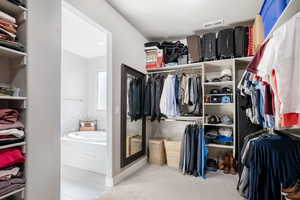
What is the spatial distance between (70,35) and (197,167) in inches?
139

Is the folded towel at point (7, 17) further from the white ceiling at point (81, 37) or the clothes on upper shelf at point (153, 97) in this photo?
the clothes on upper shelf at point (153, 97)

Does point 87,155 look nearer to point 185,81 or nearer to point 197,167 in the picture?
point 197,167

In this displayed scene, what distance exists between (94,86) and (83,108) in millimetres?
729

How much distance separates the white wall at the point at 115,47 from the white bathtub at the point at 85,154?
1.66 feet

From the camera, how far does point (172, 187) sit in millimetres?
2305

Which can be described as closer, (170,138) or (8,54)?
(8,54)

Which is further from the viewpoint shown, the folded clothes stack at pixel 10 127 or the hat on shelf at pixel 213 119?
the hat on shelf at pixel 213 119

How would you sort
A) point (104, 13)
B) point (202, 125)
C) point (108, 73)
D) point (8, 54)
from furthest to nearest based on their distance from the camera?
point (202, 125) < point (108, 73) < point (104, 13) < point (8, 54)

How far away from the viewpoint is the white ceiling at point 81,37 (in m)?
2.67

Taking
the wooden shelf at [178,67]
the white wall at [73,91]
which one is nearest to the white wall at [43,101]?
the wooden shelf at [178,67]

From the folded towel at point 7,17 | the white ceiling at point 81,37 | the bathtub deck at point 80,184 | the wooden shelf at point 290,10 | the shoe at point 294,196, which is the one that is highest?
the white ceiling at point 81,37

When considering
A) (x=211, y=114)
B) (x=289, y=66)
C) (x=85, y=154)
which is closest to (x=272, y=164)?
(x=289, y=66)

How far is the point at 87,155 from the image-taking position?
2.93 metres

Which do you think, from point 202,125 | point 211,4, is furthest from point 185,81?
point 211,4
